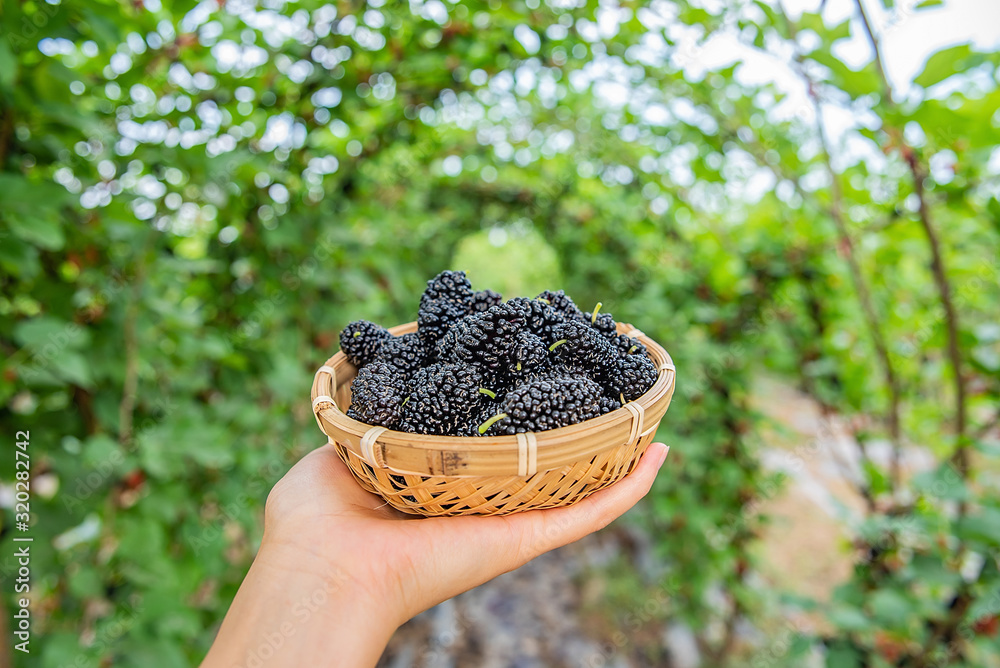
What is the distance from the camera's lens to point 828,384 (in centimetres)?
168

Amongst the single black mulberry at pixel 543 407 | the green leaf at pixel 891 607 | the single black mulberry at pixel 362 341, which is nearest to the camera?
the single black mulberry at pixel 543 407

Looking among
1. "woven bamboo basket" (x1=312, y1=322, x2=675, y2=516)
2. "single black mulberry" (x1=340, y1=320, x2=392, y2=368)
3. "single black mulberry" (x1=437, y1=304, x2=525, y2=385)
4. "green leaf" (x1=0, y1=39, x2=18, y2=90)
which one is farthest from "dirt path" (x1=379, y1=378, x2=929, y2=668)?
"green leaf" (x1=0, y1=39, x2=18, y2=90)

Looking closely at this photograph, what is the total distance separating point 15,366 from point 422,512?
0.83 metres

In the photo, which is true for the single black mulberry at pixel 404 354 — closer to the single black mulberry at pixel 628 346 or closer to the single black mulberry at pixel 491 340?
the single black mulberry at pixel 491 340

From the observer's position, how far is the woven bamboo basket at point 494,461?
26.6 inches

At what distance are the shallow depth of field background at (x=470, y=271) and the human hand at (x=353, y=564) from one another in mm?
508

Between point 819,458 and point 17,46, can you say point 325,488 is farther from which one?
point 819,458

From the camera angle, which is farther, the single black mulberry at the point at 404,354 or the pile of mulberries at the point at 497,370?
the single black mulberry at the point at 404,354

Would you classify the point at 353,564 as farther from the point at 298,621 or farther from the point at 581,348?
the point at 581,348

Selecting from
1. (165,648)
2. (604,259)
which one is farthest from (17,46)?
(604,259)

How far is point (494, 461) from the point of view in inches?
26.6

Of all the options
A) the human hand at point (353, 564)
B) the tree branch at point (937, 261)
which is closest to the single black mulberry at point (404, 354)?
the human hand at point (353, 564)

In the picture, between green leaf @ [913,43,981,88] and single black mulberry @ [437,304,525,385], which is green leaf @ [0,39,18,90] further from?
green leaf @ [913,43,981,88]

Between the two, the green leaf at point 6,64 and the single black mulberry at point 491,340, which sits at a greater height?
the green leaf at point 6,64
